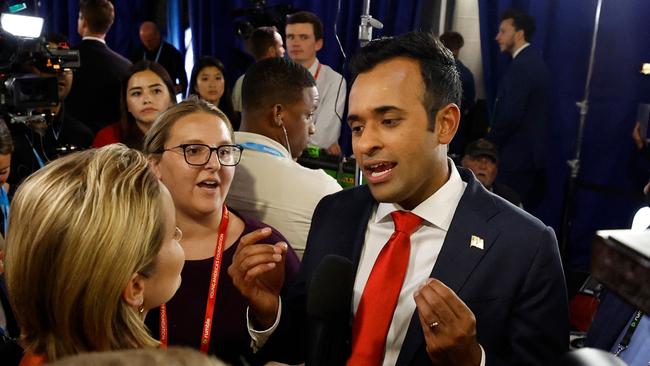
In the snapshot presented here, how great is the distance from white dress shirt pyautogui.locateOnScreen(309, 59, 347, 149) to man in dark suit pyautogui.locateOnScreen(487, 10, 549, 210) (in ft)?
3.79

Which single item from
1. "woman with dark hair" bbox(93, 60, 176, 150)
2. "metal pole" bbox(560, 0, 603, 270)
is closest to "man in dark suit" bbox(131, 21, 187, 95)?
"woman with dark hair" bbox(93, 60, 176, 150)

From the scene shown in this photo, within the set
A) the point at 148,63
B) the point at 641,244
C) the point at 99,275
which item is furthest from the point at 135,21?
the point at 641,244

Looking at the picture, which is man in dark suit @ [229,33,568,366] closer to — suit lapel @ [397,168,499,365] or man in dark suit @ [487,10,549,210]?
suit lapel @ [397,168,499,365]

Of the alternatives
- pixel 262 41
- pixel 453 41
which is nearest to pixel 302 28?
pixel 262 41

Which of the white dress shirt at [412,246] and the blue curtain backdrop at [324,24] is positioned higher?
the blue curtain backdrop at [324,24]

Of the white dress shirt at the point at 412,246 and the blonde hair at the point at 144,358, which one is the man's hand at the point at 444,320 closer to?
the white dress shirt at the point at 412,246

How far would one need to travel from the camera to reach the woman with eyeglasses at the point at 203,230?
5.75 ft

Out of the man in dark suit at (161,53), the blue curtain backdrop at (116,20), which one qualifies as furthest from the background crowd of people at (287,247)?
the blue curtain backdrop at (116,20)

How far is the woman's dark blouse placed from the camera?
5.71ft

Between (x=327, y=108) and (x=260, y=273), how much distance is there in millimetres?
3253

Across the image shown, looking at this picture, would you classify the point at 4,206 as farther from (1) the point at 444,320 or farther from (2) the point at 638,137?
(2) the point at 638,137

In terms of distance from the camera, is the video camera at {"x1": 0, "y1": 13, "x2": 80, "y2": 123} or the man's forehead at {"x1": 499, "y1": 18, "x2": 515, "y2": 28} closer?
the video camera at {"x1": 0, "y1": 13, "x2": 80, "y2": 123}

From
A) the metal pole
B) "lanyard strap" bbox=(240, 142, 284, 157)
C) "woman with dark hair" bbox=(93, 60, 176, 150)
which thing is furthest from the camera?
the metal pole

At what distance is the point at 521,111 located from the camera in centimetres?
489
